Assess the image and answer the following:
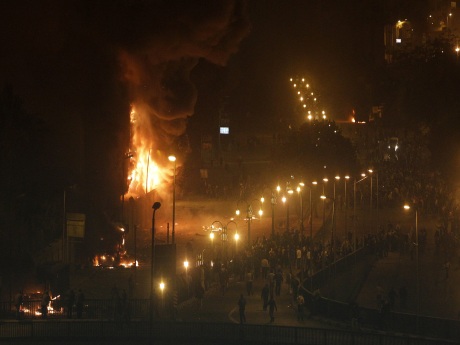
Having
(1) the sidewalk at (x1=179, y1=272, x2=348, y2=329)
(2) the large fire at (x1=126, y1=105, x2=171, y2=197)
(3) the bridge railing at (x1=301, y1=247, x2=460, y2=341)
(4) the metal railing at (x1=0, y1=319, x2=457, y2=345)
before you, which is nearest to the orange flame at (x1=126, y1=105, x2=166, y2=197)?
(2) the large fire at (x1=126, y1=105, x2=171, y2=197)

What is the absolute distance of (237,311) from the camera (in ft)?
116

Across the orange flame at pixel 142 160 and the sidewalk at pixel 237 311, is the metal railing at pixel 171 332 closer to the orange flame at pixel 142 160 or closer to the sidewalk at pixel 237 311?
the sidewalk at pixel 237 311

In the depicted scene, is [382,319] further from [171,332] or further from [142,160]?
[142,160]

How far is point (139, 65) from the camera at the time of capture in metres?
65.8

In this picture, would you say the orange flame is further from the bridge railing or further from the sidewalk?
the bridge railing

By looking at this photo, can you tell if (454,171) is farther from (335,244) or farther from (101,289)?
(101,289)

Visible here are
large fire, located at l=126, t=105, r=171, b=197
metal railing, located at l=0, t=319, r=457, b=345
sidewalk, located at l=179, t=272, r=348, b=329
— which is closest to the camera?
metal railing, located at l=0, t=319, r=457, b=345

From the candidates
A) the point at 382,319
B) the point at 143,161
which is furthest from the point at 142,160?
the point at 382,319

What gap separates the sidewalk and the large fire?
28.3m

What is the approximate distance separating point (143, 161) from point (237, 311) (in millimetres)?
36943

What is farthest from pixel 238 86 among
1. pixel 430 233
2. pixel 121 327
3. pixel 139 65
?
pixel 121 327

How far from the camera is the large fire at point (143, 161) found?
68.4 metres

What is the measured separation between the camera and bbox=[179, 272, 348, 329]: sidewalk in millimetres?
33094

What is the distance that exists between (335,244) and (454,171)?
13623 mm
